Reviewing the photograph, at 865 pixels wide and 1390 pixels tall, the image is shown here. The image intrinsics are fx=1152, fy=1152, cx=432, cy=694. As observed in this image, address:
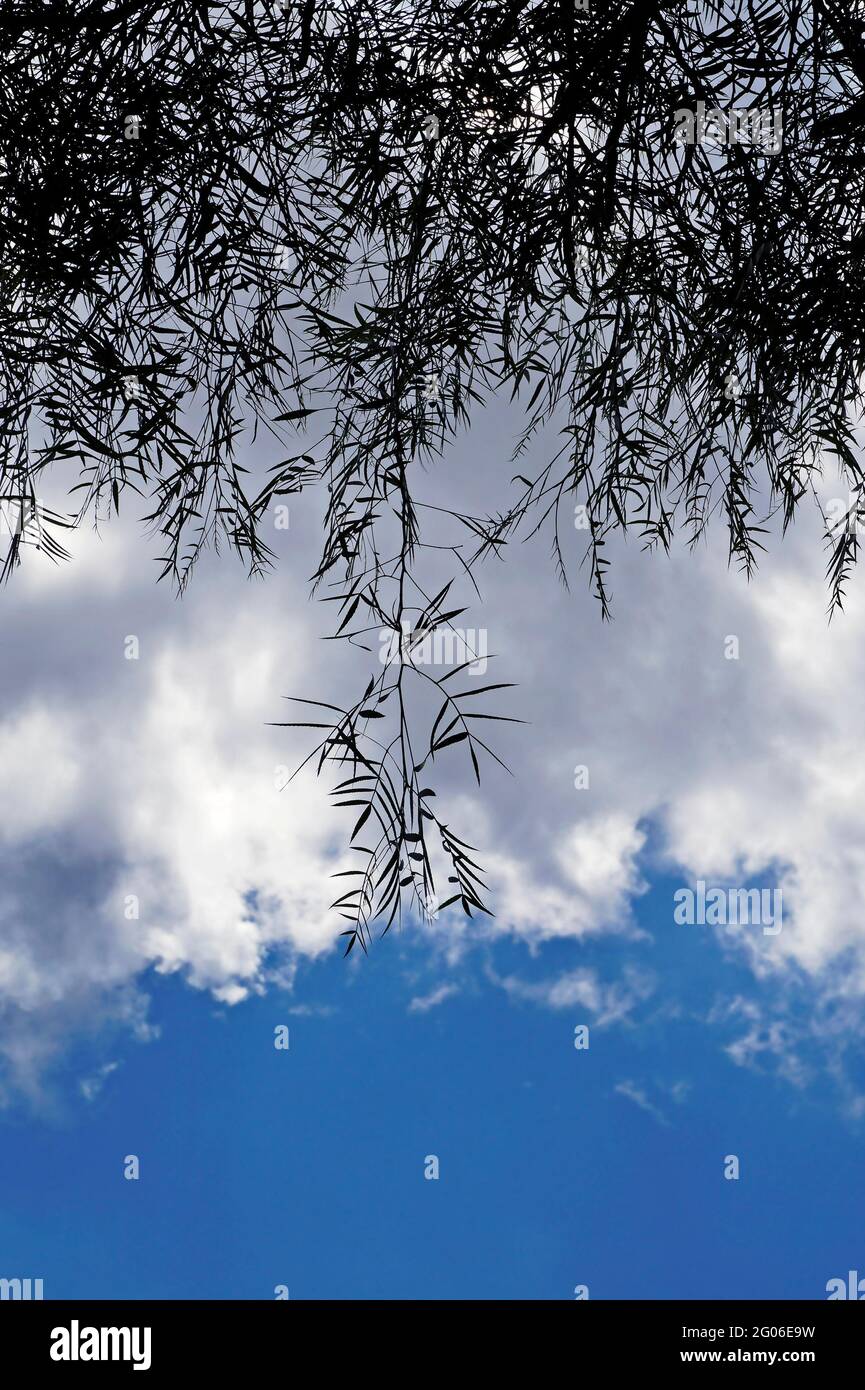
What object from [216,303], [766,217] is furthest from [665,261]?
[216,303]

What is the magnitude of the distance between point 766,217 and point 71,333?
1824 mm

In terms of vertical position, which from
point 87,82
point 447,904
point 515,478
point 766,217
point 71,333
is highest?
point 87,82

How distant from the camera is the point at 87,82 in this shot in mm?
2881

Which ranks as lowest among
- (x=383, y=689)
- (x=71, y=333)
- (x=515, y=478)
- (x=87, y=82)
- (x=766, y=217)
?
(x=383, y=689)

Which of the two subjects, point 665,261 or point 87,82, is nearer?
point 87,82

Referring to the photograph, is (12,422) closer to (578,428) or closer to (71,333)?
(71,333)
